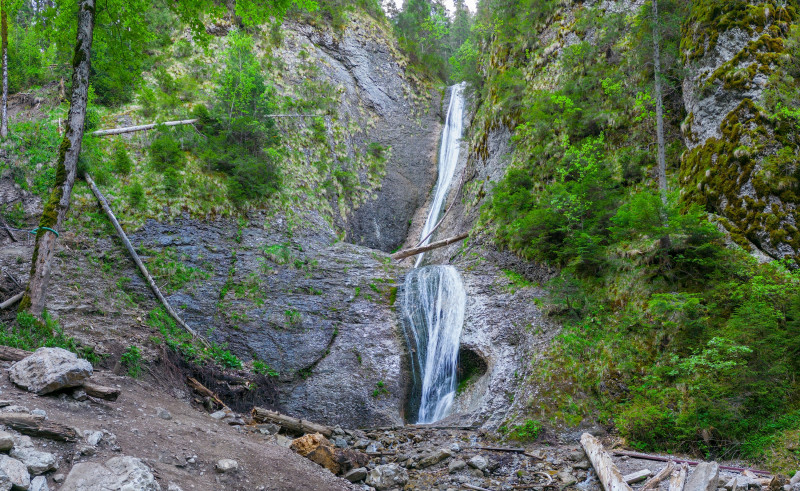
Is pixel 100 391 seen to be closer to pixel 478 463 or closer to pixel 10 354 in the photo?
pixel 10 354

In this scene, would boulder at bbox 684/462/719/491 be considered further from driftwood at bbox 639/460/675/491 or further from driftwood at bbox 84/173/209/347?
driftwood at bbox 84/173/209/347

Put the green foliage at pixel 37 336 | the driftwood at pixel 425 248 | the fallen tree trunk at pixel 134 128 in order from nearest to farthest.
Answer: the green foliage at pixel 37 336
the fallen tree trunk at pixel 134 128
the driftwood at pixel 425 248

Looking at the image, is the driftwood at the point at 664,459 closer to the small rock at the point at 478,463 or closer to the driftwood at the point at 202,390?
the small rock at the point at 478,463

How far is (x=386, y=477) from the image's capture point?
23.0 feet

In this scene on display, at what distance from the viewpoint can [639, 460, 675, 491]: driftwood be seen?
19.1 ft

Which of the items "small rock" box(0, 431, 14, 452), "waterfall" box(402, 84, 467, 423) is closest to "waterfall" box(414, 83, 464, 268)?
"waterfall" box(402, 84, 467, 423)

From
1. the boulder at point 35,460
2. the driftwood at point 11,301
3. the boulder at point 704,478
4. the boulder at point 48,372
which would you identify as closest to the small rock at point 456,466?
the boulder at point 704,478

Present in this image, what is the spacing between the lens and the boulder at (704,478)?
499 cm

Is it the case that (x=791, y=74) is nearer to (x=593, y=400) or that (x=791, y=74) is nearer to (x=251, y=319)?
(x=593, y=400)

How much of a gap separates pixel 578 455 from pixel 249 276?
9.73 m

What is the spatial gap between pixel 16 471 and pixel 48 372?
232cm

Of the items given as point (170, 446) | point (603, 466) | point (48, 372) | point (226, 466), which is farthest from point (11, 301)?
point (603, 466)

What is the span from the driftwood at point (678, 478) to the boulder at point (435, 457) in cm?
360

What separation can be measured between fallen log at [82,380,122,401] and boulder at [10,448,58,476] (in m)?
2.13
